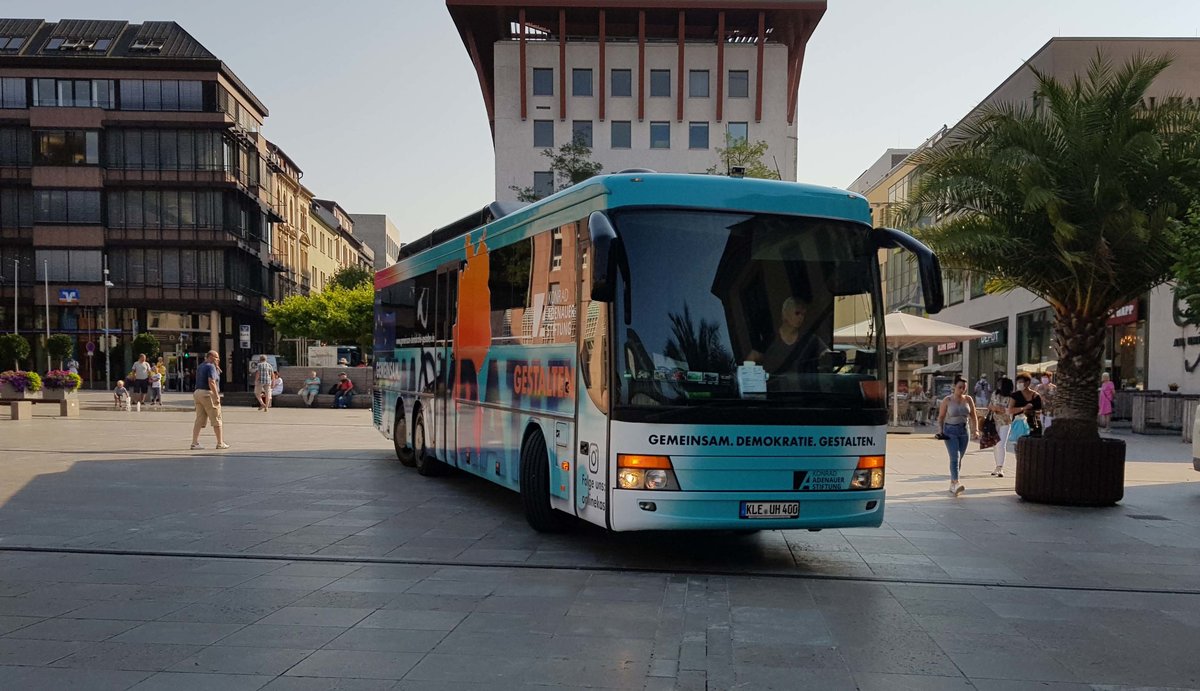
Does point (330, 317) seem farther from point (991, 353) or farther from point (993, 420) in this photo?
point (993, 420)

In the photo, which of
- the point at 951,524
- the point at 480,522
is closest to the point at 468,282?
the point at 480,522

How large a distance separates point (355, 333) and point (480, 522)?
52.7 m

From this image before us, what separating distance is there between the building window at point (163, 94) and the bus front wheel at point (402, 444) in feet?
166

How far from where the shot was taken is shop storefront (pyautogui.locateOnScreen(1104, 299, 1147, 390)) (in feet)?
109

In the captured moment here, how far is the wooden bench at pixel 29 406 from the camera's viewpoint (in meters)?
26.7

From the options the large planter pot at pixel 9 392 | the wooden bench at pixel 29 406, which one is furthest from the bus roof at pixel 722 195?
the large planter pot at pixel 9 392

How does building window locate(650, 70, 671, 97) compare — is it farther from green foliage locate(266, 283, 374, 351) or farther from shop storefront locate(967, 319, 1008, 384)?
shop storefront locate(967, 319, 1008, 384)

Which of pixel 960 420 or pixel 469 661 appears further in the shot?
pixel 960 420

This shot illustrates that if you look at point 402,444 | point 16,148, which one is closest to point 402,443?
point 402,444

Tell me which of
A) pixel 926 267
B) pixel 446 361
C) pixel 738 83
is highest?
pixel 738 83

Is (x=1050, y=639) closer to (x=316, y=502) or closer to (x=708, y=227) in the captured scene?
(x=708, y=227)

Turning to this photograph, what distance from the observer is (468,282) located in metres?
11.8

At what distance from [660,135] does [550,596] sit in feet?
181

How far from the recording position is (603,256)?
24.1ft
